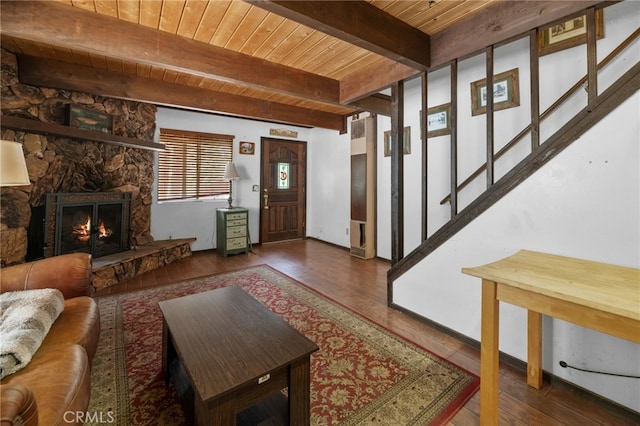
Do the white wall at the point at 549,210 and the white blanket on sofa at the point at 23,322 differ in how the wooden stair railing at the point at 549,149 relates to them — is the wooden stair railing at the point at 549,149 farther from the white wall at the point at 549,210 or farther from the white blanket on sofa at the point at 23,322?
the white blanket on sofa at the point at 23,322

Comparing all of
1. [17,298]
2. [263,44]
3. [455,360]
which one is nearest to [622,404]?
[455,360]

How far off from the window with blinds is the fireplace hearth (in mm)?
806

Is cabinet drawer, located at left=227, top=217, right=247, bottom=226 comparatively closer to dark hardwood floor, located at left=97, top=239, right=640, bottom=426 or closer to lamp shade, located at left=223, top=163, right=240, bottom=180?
dark hardwood floor, located at left=97, top=239, right=640, bottom=426

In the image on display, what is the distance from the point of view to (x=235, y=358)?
120 centimetres

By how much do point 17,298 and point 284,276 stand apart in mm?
2469

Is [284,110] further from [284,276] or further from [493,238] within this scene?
[493,238]

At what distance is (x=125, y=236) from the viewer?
3.81 m

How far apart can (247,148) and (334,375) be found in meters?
4.52

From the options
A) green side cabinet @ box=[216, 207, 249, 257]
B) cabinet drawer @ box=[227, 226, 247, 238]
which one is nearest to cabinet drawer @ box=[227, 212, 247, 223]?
green side cabinet @ box=[216, 207, 249, 257]

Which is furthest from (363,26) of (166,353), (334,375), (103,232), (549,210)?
(103,232)

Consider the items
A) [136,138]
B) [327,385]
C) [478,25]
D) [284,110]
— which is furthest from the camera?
[284,110]

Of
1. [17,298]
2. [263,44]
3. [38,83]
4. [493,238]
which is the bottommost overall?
[17,298]

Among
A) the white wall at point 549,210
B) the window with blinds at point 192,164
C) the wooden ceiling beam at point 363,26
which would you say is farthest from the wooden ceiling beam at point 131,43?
the window with blinds at point 192,164

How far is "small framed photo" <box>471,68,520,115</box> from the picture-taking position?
2758mm
